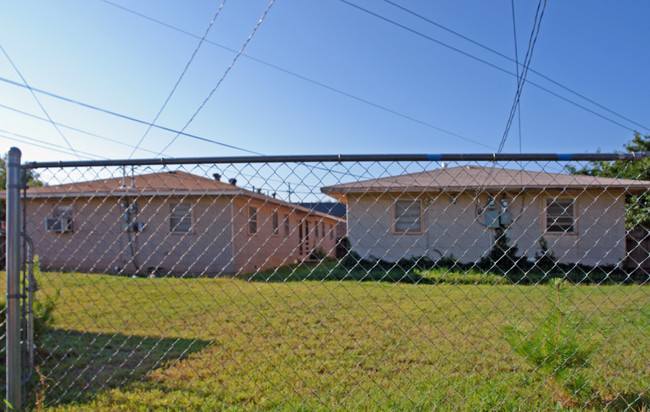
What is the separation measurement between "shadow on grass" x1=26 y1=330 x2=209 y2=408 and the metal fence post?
0.41 m

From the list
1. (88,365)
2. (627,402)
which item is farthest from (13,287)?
(627,402)

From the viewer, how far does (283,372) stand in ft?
11.2

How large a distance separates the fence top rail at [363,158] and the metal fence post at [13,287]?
0.12 metres

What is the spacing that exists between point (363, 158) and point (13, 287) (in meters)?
1.90

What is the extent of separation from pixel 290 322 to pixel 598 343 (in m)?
3.34

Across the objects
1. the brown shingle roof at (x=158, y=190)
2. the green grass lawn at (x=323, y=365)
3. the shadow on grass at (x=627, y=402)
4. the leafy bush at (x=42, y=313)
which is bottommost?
the shadow on grass at (x=627, y=402)

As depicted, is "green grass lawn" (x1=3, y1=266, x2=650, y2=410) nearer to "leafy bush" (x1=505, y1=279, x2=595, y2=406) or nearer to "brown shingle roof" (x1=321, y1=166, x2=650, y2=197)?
"leafy bush" (x1=505, y1=279, x2=595, y2=406)

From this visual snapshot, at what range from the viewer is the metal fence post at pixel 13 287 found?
2225 millimetres

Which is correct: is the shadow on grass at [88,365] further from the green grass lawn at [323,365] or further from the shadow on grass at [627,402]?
the shadow on grass at [627,402]

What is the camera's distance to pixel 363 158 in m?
2.20

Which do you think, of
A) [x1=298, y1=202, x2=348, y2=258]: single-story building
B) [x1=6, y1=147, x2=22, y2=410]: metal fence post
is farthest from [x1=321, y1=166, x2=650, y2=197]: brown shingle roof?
[x1=6, y1=147, x2=22, y2=410]: metal fence post

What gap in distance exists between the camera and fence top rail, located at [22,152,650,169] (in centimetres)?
212

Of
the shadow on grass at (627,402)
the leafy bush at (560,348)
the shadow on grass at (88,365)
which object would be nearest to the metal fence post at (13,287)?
the shadow on grass at (88,365)

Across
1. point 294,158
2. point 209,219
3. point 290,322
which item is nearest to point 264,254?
point 209,219
